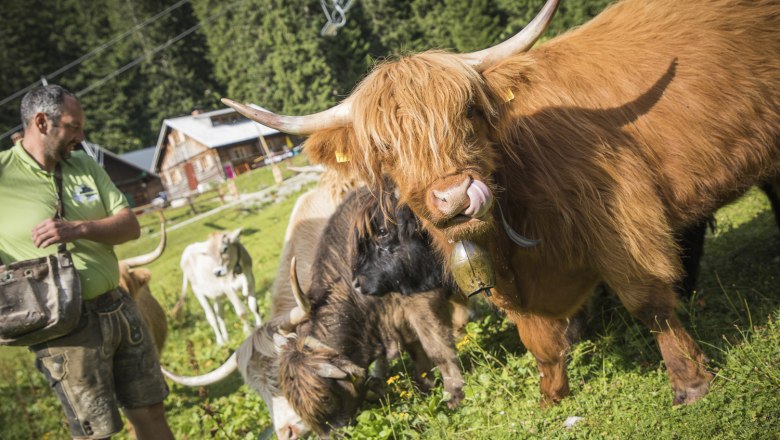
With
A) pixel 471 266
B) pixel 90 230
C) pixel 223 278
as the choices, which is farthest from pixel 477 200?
pixel 223 278

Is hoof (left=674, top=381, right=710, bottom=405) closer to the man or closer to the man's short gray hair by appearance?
the man

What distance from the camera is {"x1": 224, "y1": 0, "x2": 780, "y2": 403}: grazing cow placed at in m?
2.51

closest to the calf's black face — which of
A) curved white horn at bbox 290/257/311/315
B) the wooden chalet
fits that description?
curved white horn at bbox 290/257/311/315

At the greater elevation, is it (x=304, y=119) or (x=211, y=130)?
(x=211, y=130)

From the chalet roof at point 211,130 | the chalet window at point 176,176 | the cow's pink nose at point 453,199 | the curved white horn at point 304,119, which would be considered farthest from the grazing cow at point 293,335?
the chalet window at point 176,176

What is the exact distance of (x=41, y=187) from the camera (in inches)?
133

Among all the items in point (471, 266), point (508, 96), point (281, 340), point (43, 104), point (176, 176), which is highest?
point (176, 176)

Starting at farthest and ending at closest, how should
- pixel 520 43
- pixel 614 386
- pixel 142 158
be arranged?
1. pixel 142 158
2. pixel 614 386
3. pixel 520 43

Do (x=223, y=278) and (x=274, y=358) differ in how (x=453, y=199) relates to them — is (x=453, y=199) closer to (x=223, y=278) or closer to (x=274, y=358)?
(x=274, y=358)

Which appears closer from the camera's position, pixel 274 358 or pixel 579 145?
pixel 579 145

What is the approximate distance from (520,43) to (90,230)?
8.64 feet

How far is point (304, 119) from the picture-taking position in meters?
2.82

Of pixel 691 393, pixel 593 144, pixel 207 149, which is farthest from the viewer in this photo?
pixel 207 149

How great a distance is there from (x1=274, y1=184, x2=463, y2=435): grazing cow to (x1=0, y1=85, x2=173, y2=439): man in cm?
104
